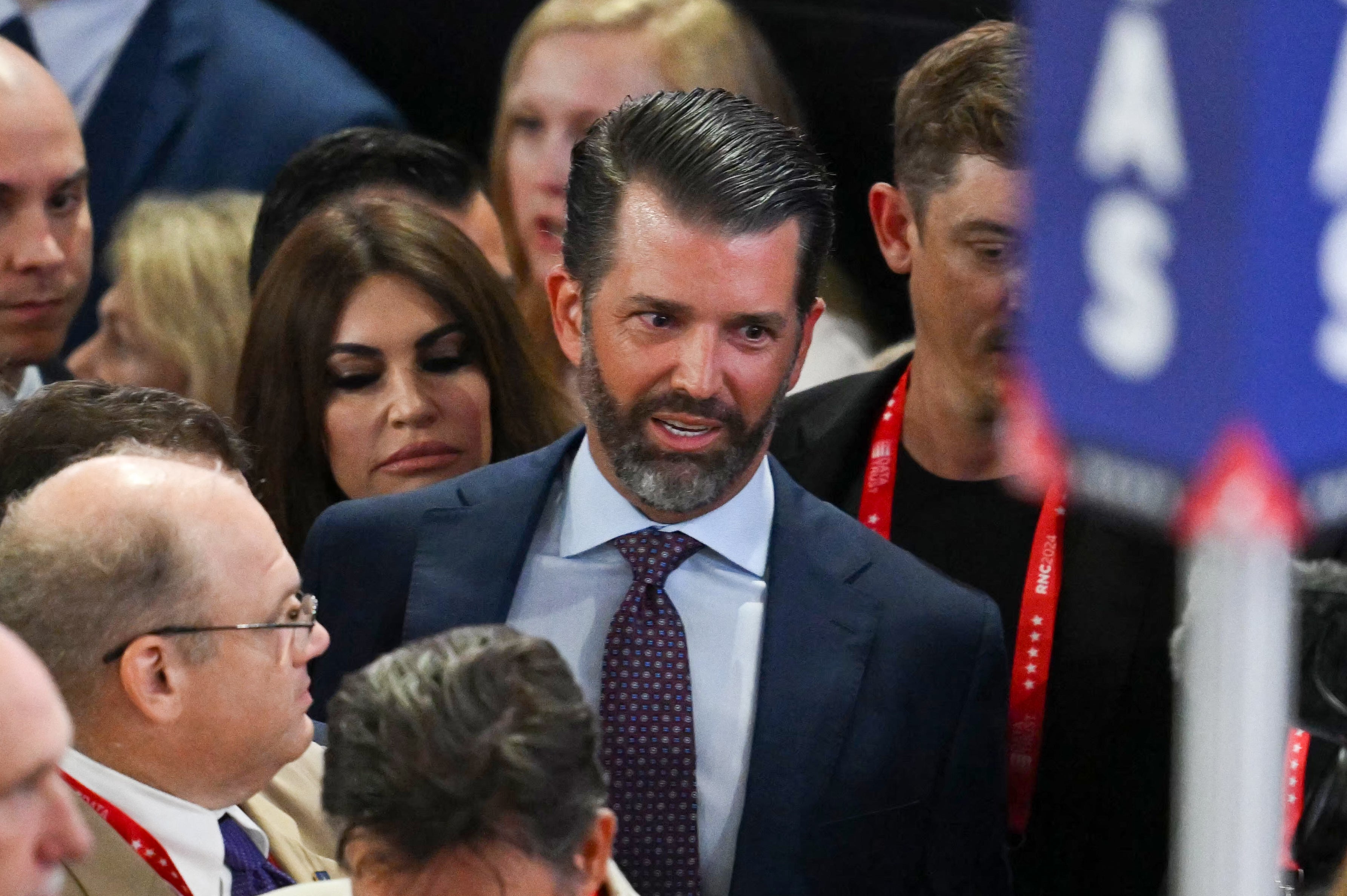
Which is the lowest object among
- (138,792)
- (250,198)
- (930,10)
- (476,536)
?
(138,792)

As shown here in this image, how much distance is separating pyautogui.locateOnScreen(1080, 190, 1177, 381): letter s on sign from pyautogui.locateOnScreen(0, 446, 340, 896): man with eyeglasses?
3.98 ft

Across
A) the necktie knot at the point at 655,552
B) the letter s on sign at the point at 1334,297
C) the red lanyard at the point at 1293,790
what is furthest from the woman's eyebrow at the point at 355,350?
the letter s on sign at the point at 1334,297

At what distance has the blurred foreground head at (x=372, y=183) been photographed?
11.9ft

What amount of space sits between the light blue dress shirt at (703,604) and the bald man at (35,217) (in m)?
1.52

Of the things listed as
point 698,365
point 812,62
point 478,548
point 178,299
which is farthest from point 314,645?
point 812,62

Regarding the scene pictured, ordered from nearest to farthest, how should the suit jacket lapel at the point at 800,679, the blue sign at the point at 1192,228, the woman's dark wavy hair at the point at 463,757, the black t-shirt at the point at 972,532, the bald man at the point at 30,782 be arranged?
the blue sign at the point at 1192,228, the bald man at the point at 30,782, the woman's dark wavy hair at the point at 463,757, the suit jacket lapel at the point at 800,679, the black t-shirt at the point at 972,532

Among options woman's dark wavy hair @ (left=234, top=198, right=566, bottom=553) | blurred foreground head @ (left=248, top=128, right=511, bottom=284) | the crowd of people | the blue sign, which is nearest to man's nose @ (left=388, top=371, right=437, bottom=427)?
the crowd of people

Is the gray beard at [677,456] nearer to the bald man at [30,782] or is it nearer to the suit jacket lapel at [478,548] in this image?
the suit jacket lapel at [478,548]

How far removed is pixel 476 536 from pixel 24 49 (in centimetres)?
239

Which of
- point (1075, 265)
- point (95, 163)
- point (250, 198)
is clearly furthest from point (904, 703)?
point (95, 163)

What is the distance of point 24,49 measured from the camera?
4.24 m

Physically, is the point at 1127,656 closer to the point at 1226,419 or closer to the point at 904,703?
the point at 904,703

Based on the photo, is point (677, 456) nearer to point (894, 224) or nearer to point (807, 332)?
point (807, 332)

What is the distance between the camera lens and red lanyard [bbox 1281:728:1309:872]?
6.88ft
